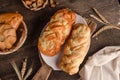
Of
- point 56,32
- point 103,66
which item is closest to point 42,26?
point 56,32

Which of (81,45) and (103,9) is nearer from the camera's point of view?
(81,45)

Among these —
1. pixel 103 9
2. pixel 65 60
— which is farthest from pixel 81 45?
pixel 103 9

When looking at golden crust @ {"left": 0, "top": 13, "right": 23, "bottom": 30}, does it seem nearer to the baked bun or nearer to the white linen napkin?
the baked bun

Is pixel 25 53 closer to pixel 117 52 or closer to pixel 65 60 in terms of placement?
pixel 65 60

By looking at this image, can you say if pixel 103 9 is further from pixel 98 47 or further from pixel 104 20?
pixel 98 47

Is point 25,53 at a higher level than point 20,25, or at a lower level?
lower
